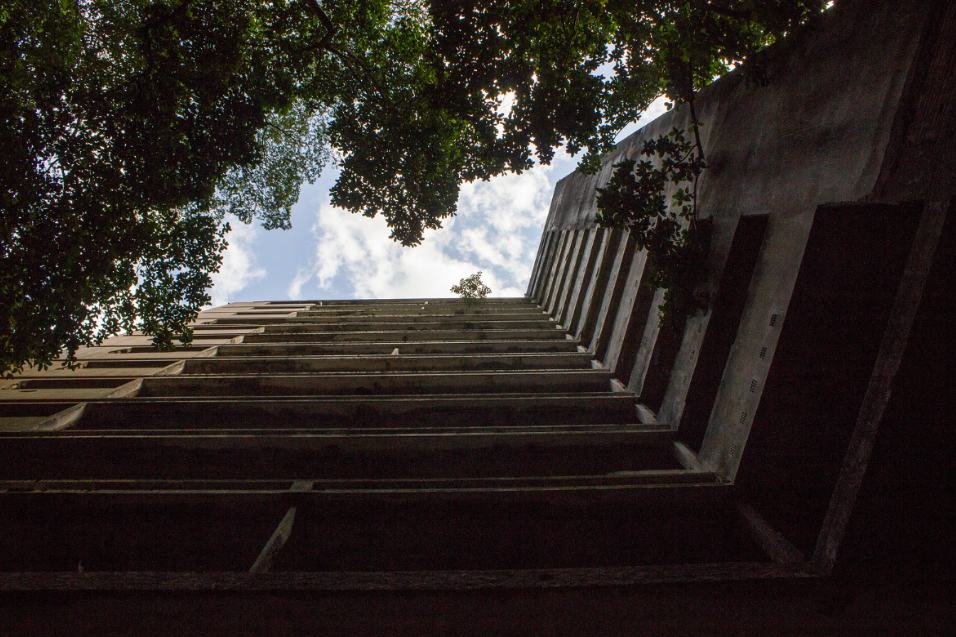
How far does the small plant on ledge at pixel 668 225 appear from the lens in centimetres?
534

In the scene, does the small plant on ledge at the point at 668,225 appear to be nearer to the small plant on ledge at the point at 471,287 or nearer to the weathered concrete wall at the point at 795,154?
the weathered concrete wall at the point at 795,154

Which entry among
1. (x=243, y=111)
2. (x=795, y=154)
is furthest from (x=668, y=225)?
(x=243, y=111)

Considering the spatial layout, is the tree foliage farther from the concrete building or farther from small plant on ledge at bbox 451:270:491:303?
small plant on ledge at bbox 451:270:491:303

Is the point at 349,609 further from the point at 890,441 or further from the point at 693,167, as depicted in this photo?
the point at 693,167

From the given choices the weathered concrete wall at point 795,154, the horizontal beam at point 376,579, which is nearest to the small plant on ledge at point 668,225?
the weathered concrete wall at point 795,154

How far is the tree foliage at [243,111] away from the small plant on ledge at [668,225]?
0.89 meters

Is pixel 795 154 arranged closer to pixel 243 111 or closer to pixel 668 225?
pixel 668 225

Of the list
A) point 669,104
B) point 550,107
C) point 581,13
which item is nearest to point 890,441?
point 669,104

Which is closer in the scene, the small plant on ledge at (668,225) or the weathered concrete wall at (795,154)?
the weathered concrete wall at (795,154)

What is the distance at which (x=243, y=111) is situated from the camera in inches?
289

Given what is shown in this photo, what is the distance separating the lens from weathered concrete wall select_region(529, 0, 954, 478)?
3225 millimetres

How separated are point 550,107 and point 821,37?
3.82m

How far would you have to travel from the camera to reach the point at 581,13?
7.07 metres

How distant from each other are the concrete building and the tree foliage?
1.19m
